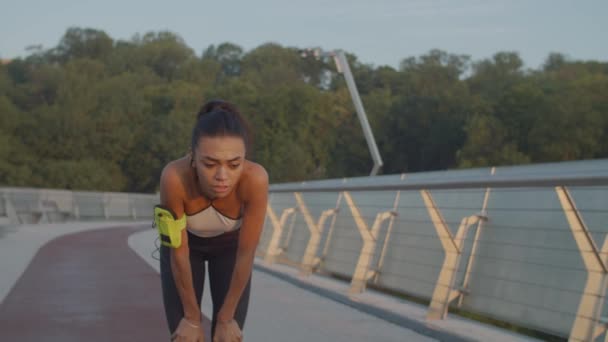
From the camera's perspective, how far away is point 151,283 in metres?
13.1

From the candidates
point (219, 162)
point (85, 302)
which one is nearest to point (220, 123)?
point (219, 162)

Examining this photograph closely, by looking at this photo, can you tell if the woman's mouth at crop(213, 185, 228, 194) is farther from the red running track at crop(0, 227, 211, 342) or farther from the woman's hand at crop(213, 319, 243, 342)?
the red running track at crop(0, 227, 211, 342)

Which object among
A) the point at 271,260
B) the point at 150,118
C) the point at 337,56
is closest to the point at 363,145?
the point at 150,118

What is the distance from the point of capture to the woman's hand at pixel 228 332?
150 inches

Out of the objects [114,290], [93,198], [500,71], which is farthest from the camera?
[500,71]

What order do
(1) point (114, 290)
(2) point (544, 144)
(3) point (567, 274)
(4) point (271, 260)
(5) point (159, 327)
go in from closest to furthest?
(3) point (567, 274), (5) point (159, 327), (1) point (114, 290), (4) point (271, 260), (2) point (544, 144)

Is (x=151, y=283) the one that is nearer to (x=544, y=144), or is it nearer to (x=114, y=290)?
(x=114, y=290)

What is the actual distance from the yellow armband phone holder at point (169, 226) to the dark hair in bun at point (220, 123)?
10.8 inches

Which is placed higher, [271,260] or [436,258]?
[436,258]

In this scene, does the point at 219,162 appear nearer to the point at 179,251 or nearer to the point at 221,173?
the point at 221,173

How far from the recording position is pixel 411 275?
402 inches

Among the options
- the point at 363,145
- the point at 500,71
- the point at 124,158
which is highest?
the point at 500,71

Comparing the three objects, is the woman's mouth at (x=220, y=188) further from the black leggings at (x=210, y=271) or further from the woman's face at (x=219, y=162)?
the black leggings at (x=210, y=271)

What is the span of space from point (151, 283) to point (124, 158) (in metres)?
73.4
